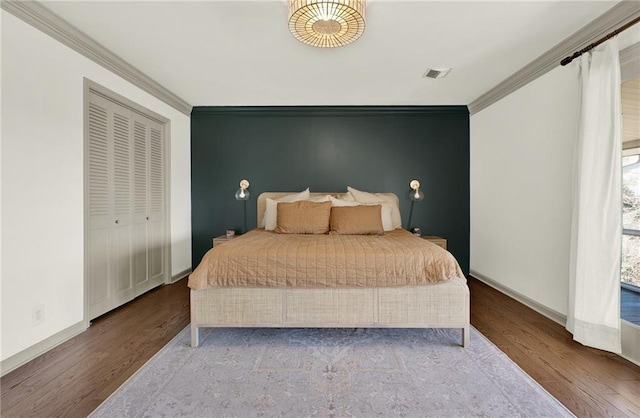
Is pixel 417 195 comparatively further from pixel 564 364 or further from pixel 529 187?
pixel 564 364

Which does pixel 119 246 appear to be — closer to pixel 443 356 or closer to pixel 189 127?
pixel 189 127

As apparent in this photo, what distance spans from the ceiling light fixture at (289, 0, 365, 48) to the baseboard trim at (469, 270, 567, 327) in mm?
2830

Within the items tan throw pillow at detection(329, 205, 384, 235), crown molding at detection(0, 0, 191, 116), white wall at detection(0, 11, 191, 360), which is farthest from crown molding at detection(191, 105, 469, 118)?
white wall at detection(0, 11, 191, 360)

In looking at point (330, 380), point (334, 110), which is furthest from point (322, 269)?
point (334, 110)

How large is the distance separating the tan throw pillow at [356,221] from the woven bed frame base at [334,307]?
1096mm

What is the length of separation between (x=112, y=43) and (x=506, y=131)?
157 inches

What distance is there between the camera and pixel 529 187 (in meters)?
2.94

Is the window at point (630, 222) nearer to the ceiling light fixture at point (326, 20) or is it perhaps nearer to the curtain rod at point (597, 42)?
the curtain rod at point (597, 42)

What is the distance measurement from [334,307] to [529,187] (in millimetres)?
2358

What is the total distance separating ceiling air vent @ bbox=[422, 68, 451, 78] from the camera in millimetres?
2900

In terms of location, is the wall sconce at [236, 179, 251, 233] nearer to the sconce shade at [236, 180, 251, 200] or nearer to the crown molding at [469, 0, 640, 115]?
the sconce shade at [236, 180, 251, 200]

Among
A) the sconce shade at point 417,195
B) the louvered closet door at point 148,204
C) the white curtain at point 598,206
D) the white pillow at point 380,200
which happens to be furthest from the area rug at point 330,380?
the sconce shade at point 417,195

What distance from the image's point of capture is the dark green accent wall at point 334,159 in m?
4.12

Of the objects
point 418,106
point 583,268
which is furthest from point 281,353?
point 418,106
